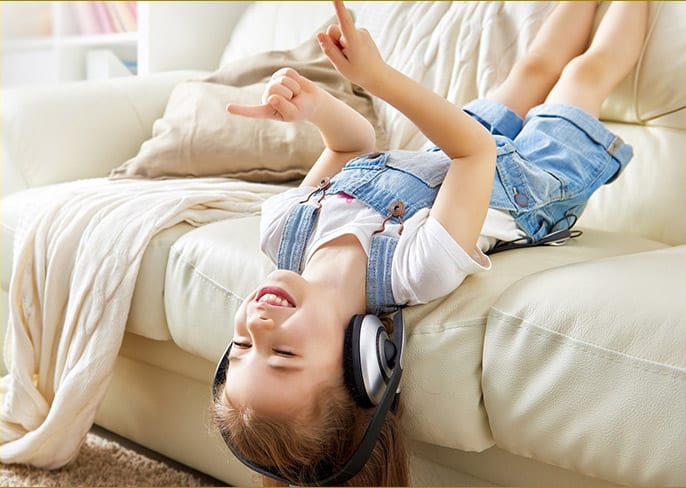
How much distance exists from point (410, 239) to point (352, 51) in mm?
269

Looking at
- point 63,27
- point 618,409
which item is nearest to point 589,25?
point 618,409

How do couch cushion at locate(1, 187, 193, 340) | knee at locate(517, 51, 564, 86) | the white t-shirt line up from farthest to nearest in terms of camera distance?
knee at locate(517, 51, 564, 86) → couch cushion at locate(1, 187, 193, 340) → the white t-shirt

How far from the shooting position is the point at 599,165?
5.16ft

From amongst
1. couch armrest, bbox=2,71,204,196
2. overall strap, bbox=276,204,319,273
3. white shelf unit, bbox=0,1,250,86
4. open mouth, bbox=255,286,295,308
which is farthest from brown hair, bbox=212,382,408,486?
white shelf unit, bbox=0,1,250,86

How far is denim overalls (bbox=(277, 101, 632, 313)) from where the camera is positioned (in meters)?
1.29

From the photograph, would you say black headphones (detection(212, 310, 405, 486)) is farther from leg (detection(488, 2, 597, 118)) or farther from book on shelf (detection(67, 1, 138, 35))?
book on shelf (detection(67, 1, 138, 35))

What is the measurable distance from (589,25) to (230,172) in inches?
30.8

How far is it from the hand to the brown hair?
0.38 m

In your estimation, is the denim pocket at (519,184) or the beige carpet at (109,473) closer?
the denim pocket at (519,184)

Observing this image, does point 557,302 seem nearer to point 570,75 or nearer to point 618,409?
point 618,409

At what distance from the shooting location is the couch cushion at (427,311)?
1.12 meters

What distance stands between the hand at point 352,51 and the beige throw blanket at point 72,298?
1.84 feet

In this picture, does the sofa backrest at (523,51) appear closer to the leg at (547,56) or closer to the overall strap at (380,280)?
the leg at (547,56)

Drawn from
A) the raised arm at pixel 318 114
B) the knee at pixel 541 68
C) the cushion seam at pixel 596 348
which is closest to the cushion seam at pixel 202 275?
the raised arm at pixel 318 114
